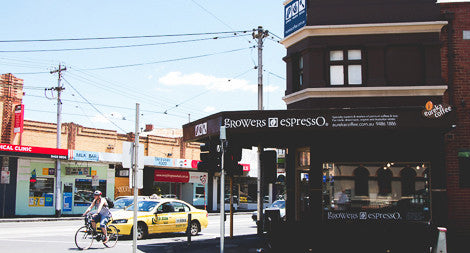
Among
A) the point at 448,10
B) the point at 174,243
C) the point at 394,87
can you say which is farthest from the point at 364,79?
the point at 174,243

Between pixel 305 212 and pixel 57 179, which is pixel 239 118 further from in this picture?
pixel 57 179

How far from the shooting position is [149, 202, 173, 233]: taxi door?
1812cm

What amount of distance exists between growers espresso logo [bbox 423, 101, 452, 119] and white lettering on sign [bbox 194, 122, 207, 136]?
6.34 meters

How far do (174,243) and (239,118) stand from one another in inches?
222

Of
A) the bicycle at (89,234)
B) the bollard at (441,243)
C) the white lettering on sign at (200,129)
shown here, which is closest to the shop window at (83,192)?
the bicycle at (89,234)

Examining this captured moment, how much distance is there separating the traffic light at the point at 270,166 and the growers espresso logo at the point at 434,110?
4667 millimetres

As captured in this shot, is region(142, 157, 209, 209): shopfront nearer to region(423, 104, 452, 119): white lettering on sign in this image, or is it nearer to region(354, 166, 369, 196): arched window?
region(354, 166, 369, 196): arched window

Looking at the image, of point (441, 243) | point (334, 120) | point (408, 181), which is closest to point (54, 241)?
point (334, 120)

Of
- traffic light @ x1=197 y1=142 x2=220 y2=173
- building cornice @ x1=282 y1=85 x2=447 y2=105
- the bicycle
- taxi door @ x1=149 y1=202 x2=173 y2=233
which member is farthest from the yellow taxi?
building cornice @ x1=282 y1=85 x2=447 y2=105

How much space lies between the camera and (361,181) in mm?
14664

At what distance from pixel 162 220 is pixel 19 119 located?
56.7 ft

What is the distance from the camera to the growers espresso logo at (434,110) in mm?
12711

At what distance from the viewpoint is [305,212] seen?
17.1m

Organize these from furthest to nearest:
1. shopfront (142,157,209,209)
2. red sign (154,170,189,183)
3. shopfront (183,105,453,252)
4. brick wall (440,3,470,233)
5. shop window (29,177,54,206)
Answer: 1. red sign (154,170,189,183)
2. shopfront (142,157,209,209)
3. shop window (29,177,54,206)
4. brick wall (440,3,470,233)
5. shopfront (183,105,453,252)
